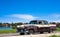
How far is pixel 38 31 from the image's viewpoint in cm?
2781

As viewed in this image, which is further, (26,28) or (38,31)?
(38,31)

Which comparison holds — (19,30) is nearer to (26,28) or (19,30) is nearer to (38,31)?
(26,28)

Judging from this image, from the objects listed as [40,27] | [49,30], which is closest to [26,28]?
[40,27]

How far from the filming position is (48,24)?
2870 centimetres

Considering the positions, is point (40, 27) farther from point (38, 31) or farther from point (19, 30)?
point (19, 30)

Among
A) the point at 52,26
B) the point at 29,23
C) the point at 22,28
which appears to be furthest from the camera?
the point at 52,26

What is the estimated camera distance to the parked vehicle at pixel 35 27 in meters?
25.8

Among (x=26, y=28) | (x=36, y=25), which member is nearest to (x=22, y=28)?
(x=26, y=28)

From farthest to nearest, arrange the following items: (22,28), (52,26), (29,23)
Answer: (52,26) < (29,23) < (22,28)

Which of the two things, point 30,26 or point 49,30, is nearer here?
point 30,26

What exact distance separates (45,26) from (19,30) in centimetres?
428

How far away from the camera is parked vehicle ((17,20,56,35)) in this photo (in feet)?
84.8

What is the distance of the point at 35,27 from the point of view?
88.1ft

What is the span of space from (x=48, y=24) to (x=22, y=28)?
190 inches
